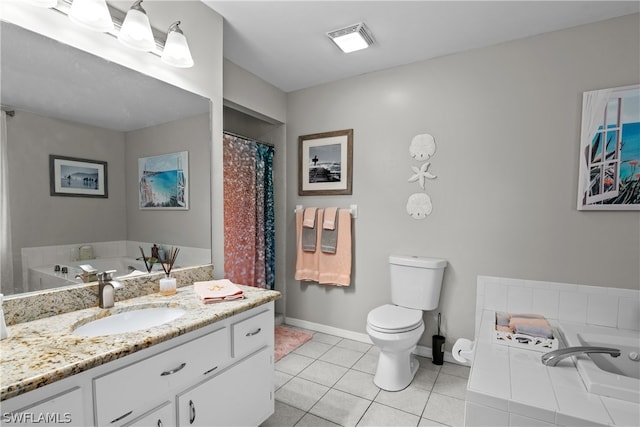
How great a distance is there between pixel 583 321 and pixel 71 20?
3353 mm

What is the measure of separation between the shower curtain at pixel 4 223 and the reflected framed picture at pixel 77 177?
0.14 meters

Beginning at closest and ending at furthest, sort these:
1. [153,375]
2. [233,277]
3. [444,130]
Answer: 1. [153,375]
2. [444,130]
3. [233,277]

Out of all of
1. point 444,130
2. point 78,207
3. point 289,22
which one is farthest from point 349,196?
point 78,207

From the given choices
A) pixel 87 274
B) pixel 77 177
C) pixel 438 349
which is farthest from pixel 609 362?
pixel 77 177

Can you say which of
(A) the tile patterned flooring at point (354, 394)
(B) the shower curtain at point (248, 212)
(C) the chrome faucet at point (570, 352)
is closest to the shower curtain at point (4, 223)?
(A) the tile patterned flooring at point (354, 394)

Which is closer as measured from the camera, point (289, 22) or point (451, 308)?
point (289, 22)

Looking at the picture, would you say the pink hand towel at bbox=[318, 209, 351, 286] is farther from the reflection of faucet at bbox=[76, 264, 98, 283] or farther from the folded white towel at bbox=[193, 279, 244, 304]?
the reflection of faucet at bbox=[76, 264, 98, 283]

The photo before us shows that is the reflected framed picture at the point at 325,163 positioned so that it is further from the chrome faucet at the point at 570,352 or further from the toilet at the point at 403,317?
the chrome faucet at the point at 570,352

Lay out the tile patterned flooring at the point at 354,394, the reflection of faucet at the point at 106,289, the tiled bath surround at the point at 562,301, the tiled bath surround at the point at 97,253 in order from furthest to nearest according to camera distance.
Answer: the tiled bath surround at the point at 562,301
the tile patterned flooring at the point at 354,394
the reflection of faucet at the point at 106,289
the tiled bath surround at the point at 97,253

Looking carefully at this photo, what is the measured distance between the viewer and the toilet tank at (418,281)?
2.40 meters

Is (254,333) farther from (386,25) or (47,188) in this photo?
(386,25)

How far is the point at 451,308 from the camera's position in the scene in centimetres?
249

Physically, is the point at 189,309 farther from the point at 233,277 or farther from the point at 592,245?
the point at 592,245

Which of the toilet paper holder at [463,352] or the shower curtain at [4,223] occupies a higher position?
the shower curtain at [4,223]
